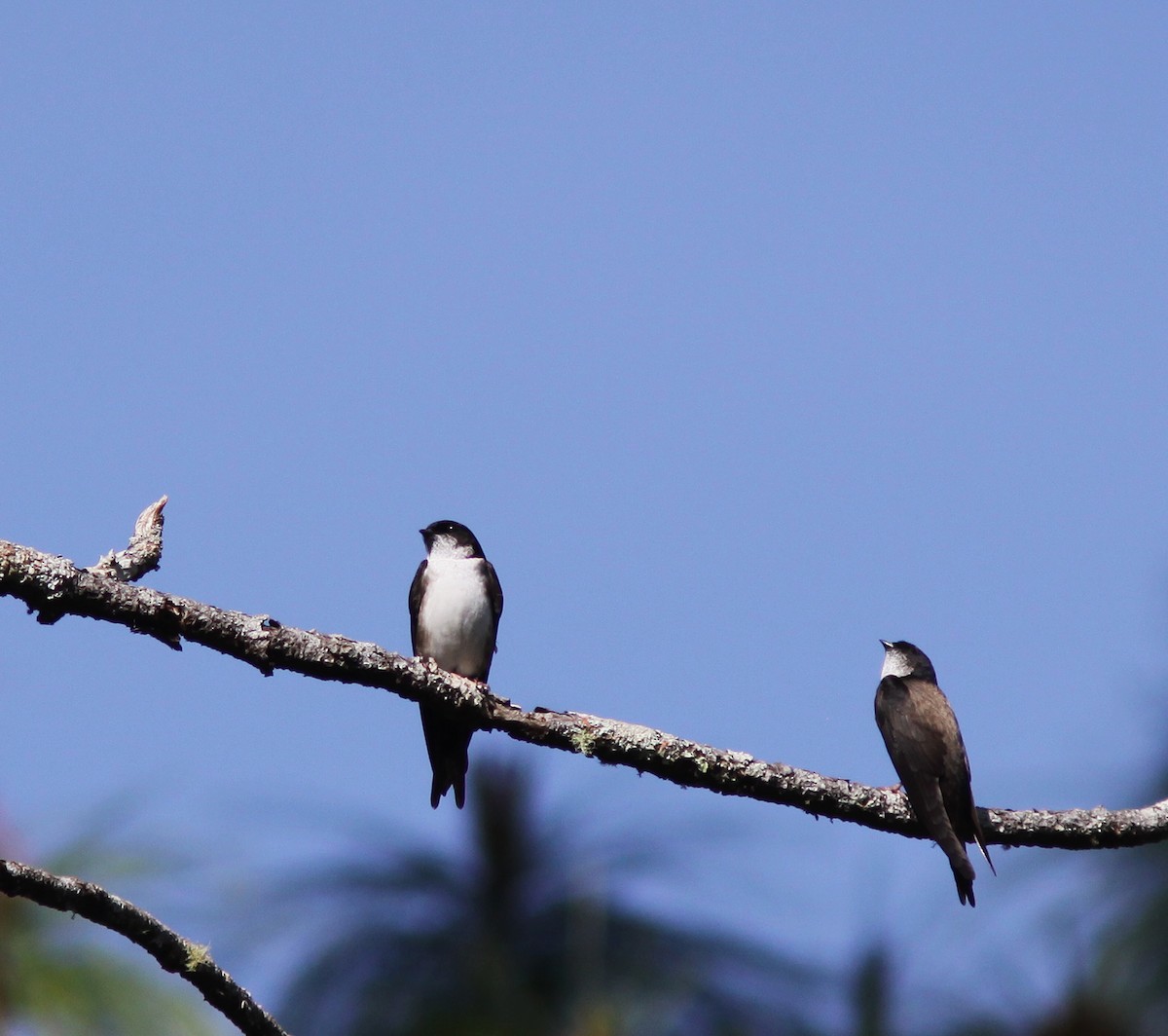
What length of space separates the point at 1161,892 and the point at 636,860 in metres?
2.87

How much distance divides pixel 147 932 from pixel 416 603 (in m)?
4.90

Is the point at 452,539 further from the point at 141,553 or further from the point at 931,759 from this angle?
the point at 141,553

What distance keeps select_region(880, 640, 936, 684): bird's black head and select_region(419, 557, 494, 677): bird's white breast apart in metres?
2.07

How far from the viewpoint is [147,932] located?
357 cm

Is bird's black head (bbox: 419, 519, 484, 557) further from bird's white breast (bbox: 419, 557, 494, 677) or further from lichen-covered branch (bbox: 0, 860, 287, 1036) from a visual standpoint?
lichen-covered branch (bbox: 0, 860, 287, 1036)

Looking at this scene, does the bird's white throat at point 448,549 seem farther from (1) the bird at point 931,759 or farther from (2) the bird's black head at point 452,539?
(1) the bird at point 931,759

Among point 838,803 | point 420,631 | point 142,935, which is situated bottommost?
point 142,935

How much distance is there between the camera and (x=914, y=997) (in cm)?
783

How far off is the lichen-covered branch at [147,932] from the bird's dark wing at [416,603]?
4.67 m

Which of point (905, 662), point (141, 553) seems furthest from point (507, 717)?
point (905, 662)

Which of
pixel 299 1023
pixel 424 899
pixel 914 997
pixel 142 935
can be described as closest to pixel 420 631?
pixel 424 899

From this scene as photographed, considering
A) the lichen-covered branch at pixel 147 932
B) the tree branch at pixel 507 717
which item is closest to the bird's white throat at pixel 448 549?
the tree branch at pixel 507 717

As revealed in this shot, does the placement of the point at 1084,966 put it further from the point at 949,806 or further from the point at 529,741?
the point at 529,741

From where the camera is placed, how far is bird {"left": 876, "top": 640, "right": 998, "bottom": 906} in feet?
18.2
